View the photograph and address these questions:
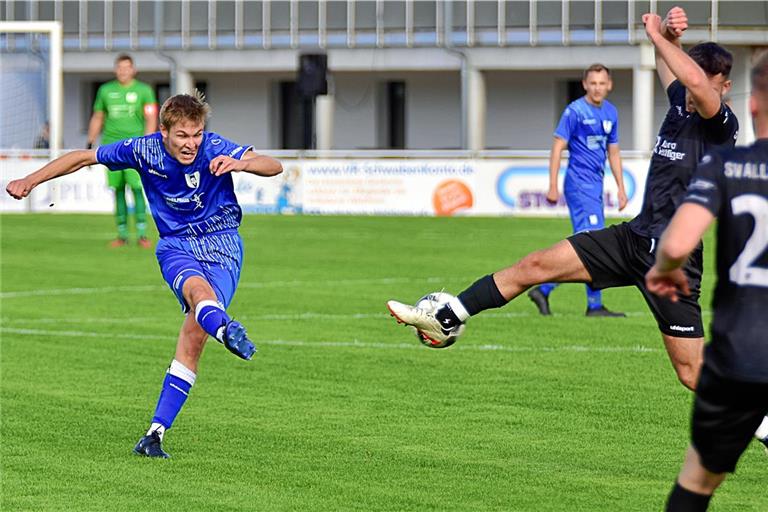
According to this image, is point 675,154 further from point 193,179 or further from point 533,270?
point 193,179

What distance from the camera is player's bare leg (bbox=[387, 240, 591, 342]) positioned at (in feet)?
25.4

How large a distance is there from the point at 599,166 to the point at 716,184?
32.1ft

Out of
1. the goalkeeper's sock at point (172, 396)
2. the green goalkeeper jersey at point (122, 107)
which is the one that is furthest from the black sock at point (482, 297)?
the green goalkeeper jersey at point (122, 107)

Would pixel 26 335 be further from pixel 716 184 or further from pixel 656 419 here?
pixel 716 184

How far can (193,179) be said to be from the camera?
823 cm

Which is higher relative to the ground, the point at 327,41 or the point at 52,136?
the point at 327,41

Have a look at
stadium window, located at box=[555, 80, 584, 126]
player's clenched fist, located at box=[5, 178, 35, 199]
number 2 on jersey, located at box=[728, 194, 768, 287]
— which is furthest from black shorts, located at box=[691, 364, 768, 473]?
stadium window, located at box=[555, 80, 584, 126]

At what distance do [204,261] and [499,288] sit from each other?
153 centimetres

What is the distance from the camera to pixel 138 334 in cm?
1320

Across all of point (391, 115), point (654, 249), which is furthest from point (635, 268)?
point (391, 115)

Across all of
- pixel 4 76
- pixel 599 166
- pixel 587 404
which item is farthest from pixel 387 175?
pixel 587 404

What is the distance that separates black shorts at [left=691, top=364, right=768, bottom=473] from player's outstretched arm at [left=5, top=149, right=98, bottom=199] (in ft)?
13.2

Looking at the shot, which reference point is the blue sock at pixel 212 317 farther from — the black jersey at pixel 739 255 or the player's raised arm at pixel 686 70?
the black jersey at pixel 739 255

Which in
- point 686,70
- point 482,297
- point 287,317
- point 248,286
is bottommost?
point 287,317
